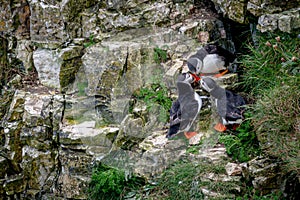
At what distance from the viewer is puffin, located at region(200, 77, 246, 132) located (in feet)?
13.3

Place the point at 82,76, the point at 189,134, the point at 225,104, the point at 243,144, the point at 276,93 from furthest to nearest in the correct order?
the point at 82,76 < the point at 189,134 < the point at 225,104 < the point at 243,144 < the point at 276,93

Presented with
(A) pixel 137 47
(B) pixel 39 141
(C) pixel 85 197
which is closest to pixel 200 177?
(C) pixel 85 197

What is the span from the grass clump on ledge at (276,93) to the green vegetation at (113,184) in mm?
1453

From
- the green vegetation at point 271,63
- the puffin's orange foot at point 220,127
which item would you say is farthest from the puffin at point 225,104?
the green vegetation at point 271,63

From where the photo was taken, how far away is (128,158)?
4547 millimetres

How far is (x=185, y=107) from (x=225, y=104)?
419mm

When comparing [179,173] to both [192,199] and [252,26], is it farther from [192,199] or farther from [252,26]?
[252,26]

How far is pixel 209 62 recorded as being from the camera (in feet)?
14.0

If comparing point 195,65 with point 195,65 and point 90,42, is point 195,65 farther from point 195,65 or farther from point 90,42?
point 90,42

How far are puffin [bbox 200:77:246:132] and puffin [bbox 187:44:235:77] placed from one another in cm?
16

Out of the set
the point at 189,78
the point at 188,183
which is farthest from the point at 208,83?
the point at 188,183

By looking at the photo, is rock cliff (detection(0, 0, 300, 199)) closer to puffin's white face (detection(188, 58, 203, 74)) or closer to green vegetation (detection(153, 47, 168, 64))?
green vegetation (detection(153, 47, 168, 64))

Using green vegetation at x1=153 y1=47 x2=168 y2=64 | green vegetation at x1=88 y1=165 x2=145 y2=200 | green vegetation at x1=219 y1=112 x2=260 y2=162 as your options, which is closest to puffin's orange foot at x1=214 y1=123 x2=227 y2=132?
green vegetation at x1=219 y1=112 x2=260 y2=162

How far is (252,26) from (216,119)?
4.01ft
